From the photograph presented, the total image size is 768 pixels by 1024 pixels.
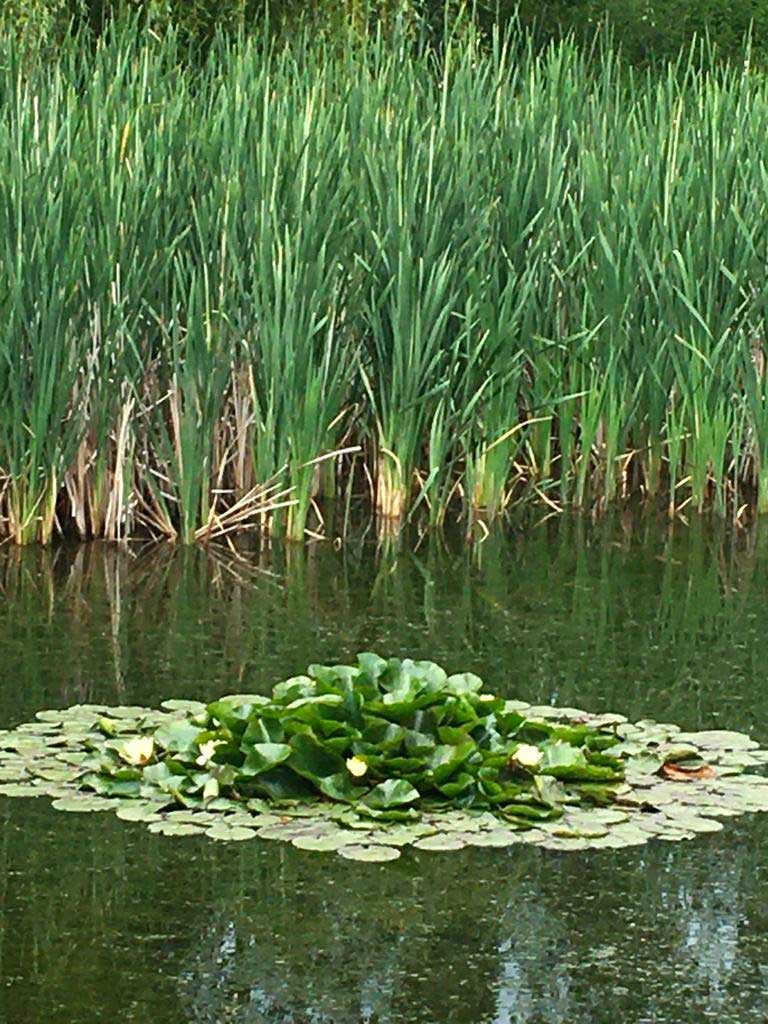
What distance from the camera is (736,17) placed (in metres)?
18.2

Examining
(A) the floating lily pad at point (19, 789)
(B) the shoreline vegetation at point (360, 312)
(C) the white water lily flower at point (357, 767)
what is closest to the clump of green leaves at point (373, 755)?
(C) the white water lily flower at point (357, 767)

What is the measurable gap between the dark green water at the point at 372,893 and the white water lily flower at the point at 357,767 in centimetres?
24

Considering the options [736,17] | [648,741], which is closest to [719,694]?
[648,741]

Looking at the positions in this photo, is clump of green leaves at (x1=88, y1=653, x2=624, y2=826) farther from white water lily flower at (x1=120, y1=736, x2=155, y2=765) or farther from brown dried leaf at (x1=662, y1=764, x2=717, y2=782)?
brown dried leaf at (x1=662, y1=764, x2=717, y2=782)

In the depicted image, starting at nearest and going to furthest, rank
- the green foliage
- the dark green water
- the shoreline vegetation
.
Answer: the dark green water → the shoreline vegetation → the green foliage

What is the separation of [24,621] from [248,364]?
4.79ft

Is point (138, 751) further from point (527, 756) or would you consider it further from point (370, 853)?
point (527, 756)

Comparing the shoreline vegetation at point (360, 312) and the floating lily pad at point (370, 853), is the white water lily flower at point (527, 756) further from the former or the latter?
the shoreline vegetation at point (360, 312)

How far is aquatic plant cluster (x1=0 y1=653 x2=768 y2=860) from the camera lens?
13.2 feet

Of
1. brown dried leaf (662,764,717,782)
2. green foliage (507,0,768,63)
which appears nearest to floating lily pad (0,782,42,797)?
brown dried leaf (662,764,717,782)

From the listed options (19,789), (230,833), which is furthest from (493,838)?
(19,789)

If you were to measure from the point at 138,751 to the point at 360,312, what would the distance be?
293cm

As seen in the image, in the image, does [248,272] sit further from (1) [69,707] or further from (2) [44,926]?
(2) [44,926]

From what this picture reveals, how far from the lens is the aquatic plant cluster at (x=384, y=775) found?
4023 mm
